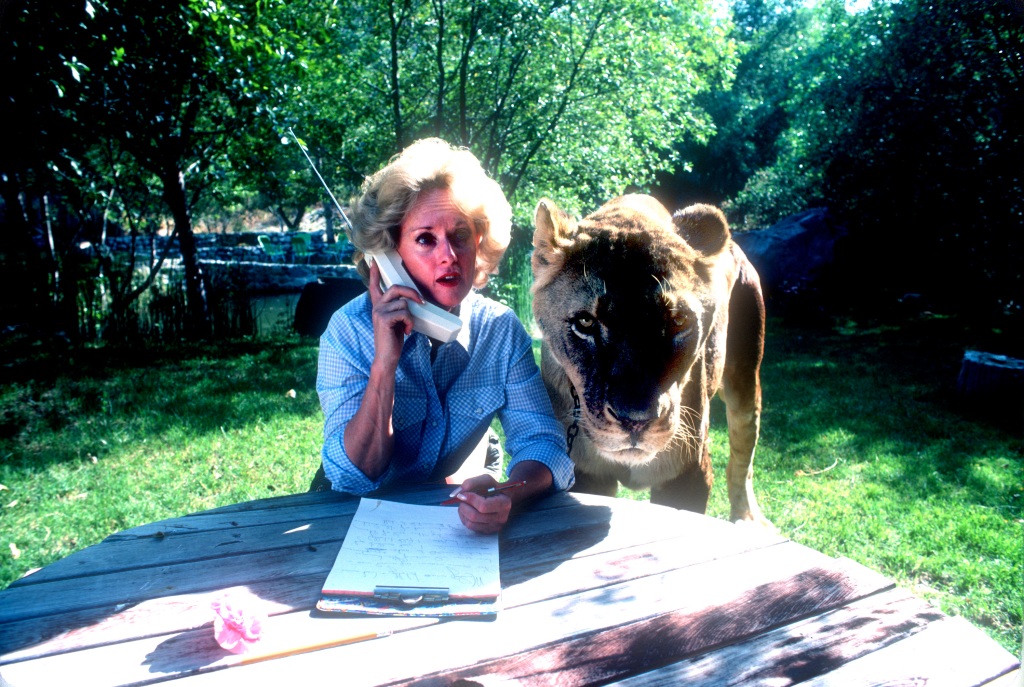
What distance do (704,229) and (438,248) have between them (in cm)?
116

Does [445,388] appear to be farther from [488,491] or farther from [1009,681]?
[1009,681]

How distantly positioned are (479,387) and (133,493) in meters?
3.30

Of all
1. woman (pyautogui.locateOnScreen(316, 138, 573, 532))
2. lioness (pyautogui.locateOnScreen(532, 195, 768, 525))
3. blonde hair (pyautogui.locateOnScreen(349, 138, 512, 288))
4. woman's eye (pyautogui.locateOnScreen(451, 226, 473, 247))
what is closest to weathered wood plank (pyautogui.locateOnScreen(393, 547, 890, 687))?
lioness (pyautogui.locateOnScreen(532, 195, 768, 525))

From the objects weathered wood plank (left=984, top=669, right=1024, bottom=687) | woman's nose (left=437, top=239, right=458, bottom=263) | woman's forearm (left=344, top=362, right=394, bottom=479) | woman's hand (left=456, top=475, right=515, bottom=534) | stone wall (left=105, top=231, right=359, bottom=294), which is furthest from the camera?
stone wall (left=105, top=231, right=359, bottom=294)

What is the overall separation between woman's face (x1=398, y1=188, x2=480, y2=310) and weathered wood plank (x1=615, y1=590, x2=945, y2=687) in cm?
154

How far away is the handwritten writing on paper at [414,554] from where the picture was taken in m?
1.65

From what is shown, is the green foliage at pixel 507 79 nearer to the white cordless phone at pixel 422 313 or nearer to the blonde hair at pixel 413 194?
the blonde hair at pixel 413 194

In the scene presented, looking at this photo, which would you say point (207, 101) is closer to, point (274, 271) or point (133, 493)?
point (133, 493)

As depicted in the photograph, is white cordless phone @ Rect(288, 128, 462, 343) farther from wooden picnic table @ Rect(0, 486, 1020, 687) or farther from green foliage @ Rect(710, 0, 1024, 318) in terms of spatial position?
green foliage @ Rect(710, 0, 1024, 318)

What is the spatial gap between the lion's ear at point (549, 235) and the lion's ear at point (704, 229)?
20.5 inches

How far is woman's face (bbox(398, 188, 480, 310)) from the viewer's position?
8.25 ft

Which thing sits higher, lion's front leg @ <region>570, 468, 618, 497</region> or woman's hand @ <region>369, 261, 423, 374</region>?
woman's hand @ <region>369, 261, 423, 374</region>

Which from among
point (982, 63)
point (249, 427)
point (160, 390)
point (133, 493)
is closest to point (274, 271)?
point (160, 390)

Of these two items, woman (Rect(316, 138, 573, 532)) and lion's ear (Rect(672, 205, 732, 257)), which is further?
lion's ear (Rect(672, 205, 732, 257))
